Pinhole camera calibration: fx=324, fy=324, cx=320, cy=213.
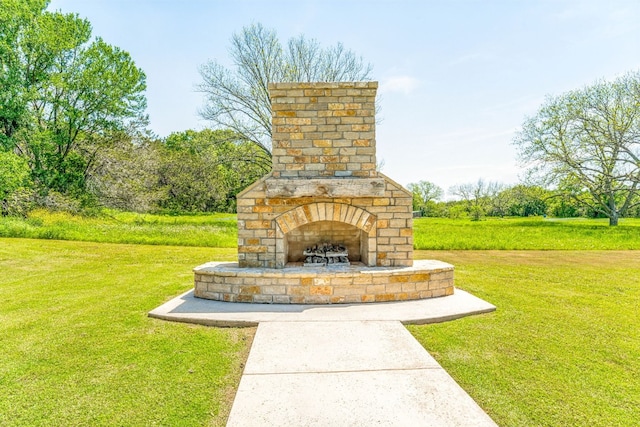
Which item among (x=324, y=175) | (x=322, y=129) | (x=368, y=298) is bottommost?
(x=368, y=298)

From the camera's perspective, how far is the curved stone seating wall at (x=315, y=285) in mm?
4504

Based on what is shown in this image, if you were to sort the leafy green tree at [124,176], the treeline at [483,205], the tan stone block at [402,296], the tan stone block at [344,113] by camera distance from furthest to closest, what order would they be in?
the treeline at [483,205], the leafy green tree at [124,176], the tan stone block at [344,113], the tan stone block at [402,296]

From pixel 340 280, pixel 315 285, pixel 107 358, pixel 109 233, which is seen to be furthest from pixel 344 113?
pixel 109 233

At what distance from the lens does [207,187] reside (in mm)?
24359

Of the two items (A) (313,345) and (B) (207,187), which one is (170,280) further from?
(B) (207,187)

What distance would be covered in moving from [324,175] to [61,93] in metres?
16.3

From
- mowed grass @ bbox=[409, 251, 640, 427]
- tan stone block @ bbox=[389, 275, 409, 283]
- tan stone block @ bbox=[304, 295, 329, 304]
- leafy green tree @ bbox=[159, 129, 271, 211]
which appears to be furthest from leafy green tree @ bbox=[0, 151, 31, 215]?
mowed grass @ bbox=[409, 251, 640, 427]

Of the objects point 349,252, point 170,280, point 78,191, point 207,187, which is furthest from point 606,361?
point 207,187

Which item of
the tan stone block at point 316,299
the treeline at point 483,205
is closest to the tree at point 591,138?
the treeline at point 483,205

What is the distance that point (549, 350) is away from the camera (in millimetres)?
3102

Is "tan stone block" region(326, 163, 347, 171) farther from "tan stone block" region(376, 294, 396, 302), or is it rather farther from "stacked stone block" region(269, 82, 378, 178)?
"tan stone block" region(376, 294, 396, 302)

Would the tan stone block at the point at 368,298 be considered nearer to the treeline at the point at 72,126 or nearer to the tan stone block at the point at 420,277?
the tan stone block at the point at 420,277

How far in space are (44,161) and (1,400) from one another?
54.4 ft

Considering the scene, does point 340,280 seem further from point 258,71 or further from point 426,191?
point 426,191
